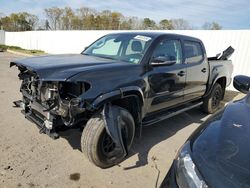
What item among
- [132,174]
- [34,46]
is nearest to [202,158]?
[132,174]

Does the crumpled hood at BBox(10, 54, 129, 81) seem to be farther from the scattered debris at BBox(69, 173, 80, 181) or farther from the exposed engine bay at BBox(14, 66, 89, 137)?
the scattered debris at BBox(69, 173, 80, 181)

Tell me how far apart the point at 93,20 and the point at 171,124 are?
1887 inches

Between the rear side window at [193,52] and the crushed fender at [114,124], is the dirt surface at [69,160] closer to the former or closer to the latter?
the crushed fender at [114,124]

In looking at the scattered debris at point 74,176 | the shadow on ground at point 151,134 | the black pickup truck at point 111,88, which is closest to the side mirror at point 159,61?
the black pickup truck at point 111,88

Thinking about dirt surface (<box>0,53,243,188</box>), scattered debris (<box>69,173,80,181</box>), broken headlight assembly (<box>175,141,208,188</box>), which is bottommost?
scattered debris (<box>69,173,80,181</box>)

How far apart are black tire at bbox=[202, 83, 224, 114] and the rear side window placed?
1.06 metres

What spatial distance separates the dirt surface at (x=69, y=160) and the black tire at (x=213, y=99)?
1403 millimetres

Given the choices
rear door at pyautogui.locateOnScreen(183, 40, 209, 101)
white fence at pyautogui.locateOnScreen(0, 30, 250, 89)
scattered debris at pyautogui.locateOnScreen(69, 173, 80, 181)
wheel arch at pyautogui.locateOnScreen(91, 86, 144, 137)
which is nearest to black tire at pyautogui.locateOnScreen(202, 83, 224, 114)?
rear door at pyautogui.locateOnScreen(183, 40, 209, 101)

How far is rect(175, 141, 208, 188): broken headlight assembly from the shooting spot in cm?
171

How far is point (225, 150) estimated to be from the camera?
1864 mm

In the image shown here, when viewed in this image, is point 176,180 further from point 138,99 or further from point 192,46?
point 192,46

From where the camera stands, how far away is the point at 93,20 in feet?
166

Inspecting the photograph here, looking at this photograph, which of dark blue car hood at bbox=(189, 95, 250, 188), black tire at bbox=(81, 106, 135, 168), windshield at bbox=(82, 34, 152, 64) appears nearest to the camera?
dark blue car hood at bbox=(189, 95, 250, 188)

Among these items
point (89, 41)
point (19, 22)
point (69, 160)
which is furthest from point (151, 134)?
point (19, 22)
